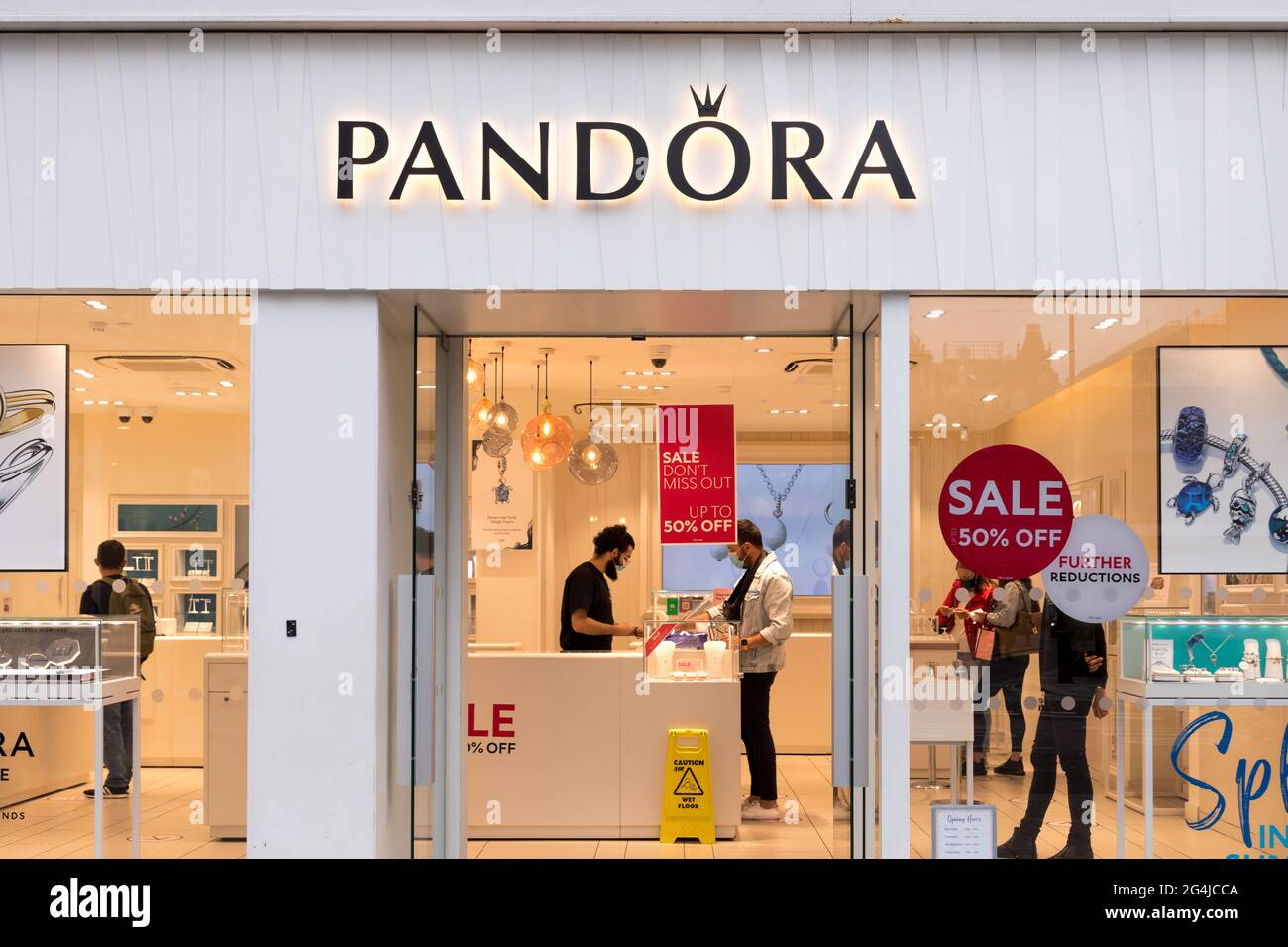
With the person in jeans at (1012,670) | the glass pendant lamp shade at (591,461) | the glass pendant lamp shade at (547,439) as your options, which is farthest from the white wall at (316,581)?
the glass pendant lamp shade at (591,461)

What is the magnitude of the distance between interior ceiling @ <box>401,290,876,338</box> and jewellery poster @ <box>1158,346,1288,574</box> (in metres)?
1.28

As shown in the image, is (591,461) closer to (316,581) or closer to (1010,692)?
(316,581)

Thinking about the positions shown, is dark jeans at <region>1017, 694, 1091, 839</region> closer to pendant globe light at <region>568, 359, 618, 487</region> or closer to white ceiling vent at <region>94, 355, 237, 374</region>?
white ceiling vent at <region>94, 355, 237, 374</region>

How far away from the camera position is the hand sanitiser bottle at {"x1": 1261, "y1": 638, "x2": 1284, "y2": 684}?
15.5 feet

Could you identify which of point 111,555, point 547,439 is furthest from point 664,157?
point 547,439

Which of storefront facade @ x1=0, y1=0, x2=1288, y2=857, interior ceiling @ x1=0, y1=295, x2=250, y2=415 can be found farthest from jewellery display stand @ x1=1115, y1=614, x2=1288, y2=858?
interior ceiling @ x1=0, y1=295, x2=250, y2=415

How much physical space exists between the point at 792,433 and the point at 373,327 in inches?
319

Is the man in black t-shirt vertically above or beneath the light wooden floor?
above

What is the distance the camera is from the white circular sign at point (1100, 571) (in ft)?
15.4

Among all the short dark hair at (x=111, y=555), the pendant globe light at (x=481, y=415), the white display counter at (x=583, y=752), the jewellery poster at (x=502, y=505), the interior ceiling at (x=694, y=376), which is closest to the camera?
the short dark hair at (x=111, y=555)

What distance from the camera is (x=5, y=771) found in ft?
15.7

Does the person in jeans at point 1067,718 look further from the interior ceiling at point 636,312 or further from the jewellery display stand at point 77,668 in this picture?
Answer: the jewellery display stand at point 77,668

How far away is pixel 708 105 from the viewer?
4570mm

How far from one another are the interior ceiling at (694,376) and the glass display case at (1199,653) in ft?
5.02
